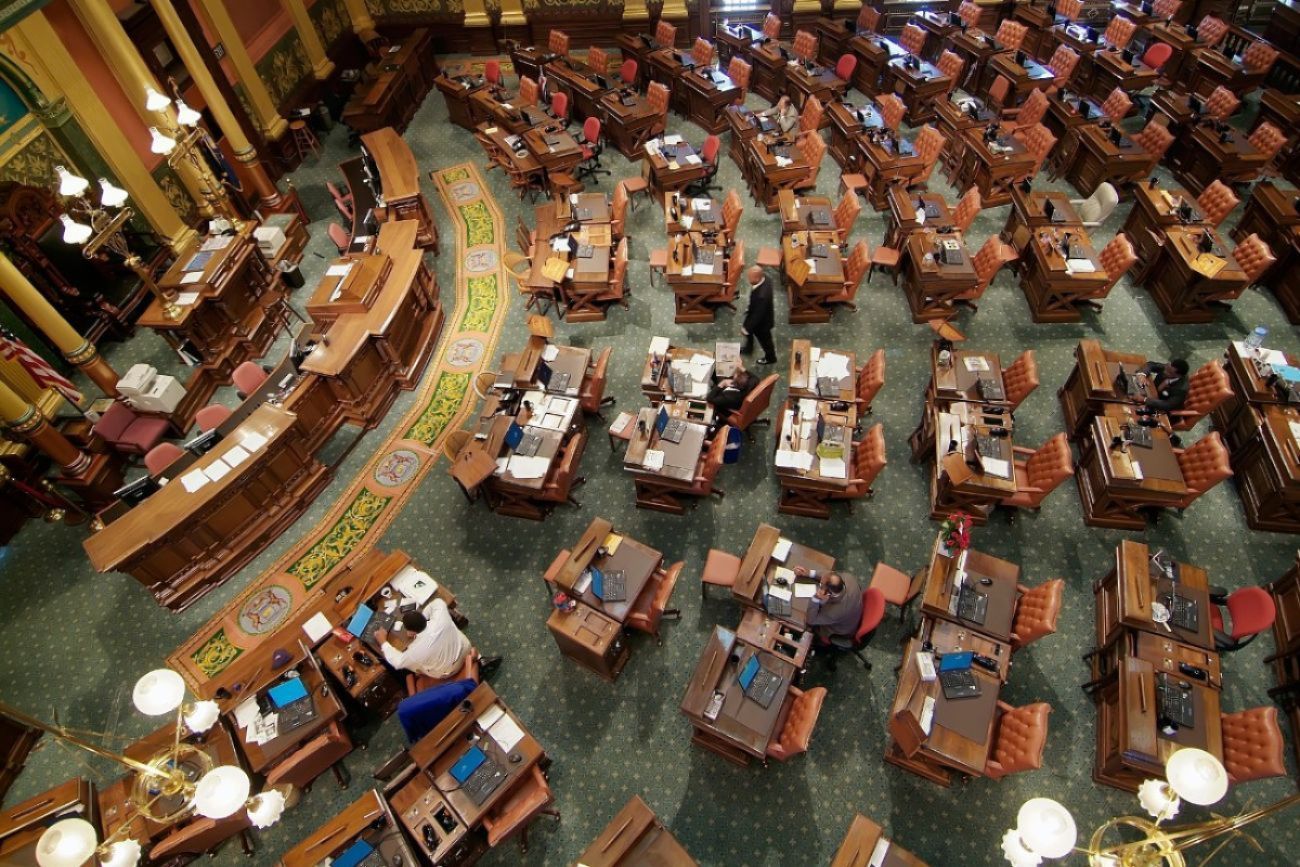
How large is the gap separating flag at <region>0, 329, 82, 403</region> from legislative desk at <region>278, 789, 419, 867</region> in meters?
7.66

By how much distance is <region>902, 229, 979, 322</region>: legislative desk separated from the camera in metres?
11.1

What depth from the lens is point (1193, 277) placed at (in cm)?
1073

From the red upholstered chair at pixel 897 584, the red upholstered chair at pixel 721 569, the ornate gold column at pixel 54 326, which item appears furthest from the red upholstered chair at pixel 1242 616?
the ornate gold column at pixel 54 326

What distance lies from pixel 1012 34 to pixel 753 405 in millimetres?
13007

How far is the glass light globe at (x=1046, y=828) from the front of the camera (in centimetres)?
387

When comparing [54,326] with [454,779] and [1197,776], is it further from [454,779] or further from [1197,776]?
[1197,776]

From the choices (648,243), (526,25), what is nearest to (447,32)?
(526,25)

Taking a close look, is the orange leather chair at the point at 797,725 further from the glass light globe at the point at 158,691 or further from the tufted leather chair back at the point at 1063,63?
the tufted leather chair back at the point at 1063,63

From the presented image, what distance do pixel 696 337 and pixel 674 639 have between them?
5.34 m

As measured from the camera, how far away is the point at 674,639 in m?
8.45

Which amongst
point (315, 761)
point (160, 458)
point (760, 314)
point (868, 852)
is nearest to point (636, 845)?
point (868, 852)

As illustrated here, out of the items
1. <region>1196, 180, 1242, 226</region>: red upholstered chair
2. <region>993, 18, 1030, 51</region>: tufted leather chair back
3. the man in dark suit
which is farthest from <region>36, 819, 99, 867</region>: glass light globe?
<region>993, 18, 1030, 51</region>: tufted leather chair back

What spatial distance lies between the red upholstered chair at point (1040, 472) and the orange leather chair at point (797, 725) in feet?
12.1

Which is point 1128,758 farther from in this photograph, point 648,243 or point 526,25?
point 526,25
